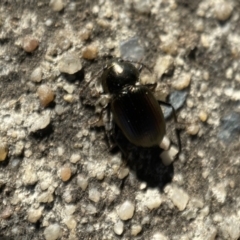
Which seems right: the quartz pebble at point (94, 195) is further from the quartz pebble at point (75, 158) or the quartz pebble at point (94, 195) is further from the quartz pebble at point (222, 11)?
the quartz pebble at point (222, 11)

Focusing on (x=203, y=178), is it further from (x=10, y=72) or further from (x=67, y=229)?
(x=10, y=72)

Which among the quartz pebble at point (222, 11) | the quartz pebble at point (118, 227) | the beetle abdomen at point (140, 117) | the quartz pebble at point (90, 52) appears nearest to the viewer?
the beetle abdomen at point (140, 117)

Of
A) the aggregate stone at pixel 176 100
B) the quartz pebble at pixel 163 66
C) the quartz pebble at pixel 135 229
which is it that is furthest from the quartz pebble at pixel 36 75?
the quartz pebble at pixel 135 229

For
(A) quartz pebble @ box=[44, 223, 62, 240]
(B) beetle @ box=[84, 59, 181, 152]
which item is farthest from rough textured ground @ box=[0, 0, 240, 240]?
(B) beetle @ box=[84, 59, 181, 152]

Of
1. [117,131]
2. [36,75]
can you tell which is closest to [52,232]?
[117,131]

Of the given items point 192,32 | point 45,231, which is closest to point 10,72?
point 45,231

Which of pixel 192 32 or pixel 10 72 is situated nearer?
pixel 10 72
